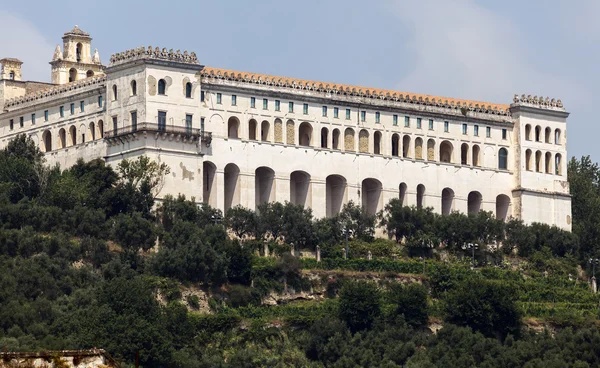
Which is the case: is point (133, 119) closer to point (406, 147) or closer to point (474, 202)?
point (406, 147)

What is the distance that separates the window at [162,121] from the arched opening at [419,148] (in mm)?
17259

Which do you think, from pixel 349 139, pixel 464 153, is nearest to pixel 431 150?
pixel 464 153

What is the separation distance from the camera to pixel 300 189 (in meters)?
104

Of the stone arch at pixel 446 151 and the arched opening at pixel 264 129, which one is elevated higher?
the arched opening at pixel 264 129

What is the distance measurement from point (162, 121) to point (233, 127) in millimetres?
4761

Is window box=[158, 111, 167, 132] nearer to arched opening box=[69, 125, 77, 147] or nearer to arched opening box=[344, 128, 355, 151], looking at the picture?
arched opening box=[69, 125, 77, 147]

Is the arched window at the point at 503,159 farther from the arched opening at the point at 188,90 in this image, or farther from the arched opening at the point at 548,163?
the arched opening at the point at 188,90

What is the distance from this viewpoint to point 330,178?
105 meters

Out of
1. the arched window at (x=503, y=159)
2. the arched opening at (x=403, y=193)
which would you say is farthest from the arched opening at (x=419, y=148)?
the arched window at (x=503, y=159)

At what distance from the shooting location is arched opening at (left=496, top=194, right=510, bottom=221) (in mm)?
110938

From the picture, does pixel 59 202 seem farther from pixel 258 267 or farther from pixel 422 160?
pixel 422 160

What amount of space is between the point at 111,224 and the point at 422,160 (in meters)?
21.7

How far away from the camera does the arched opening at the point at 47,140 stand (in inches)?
4178

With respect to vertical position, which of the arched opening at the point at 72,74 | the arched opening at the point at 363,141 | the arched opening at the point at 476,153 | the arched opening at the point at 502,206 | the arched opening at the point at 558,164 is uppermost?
the arched opening at the point at 72,74
